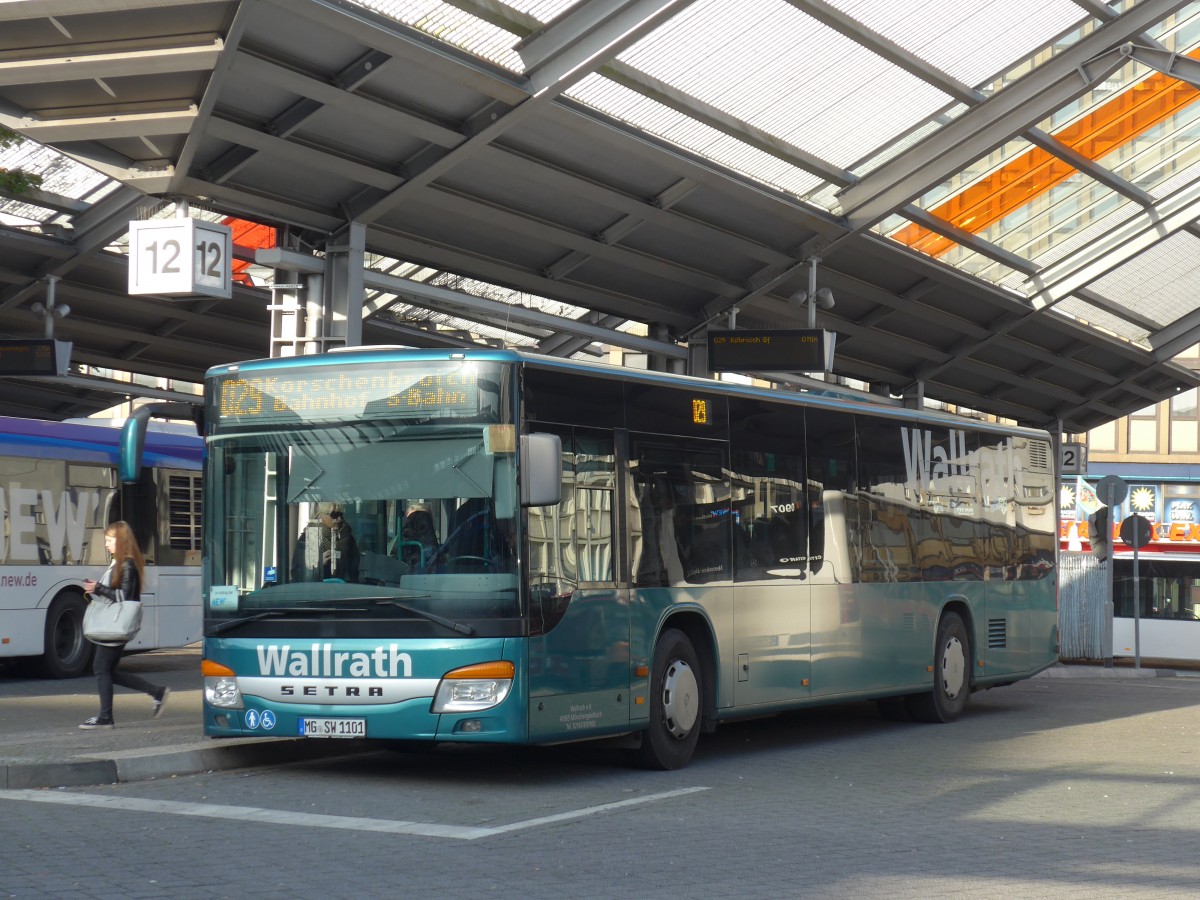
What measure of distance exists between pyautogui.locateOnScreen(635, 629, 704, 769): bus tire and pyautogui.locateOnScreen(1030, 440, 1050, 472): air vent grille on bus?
317 inches

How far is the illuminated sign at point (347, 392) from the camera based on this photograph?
33.7ft

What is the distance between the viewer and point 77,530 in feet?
63.9

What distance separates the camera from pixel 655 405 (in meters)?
11.8

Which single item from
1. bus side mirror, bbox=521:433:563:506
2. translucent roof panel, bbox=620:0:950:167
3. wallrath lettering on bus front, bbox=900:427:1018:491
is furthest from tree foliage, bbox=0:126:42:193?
wallrath lettering on bus front, bbox=900:427:1018:491

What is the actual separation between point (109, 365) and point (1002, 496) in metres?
16.1

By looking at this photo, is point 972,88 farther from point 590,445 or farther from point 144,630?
point 144,630

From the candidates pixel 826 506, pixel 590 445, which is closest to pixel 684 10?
pixel 826 506

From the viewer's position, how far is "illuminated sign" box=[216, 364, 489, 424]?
1027cm

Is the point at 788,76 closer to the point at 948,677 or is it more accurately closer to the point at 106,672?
the point at 948,677

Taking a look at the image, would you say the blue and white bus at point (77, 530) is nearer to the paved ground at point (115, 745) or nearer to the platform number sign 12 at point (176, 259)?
the paved ground at point (115, 745)

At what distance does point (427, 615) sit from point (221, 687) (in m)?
1.63

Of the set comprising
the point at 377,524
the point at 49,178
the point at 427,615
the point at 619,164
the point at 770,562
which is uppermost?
the point at 49,178

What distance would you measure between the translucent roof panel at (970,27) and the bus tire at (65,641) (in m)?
11.0

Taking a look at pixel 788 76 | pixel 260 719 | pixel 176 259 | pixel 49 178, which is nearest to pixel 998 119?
pixel 788 76
